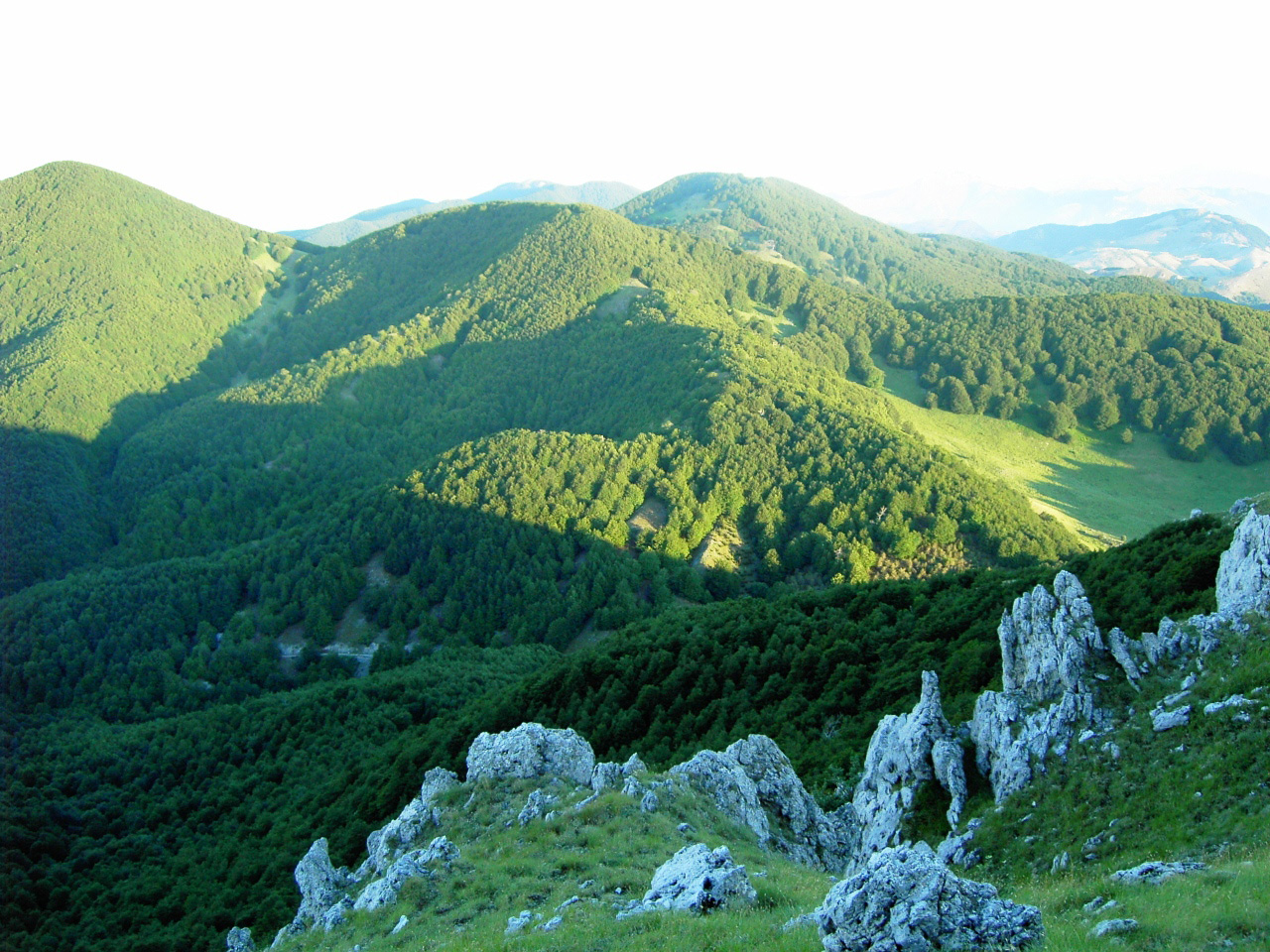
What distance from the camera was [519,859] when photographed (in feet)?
99.9

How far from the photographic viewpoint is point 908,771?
34938 mm

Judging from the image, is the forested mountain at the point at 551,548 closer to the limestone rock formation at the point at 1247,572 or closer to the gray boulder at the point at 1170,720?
the limestone rock formation at the point at 1247,572

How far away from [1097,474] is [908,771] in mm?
166743

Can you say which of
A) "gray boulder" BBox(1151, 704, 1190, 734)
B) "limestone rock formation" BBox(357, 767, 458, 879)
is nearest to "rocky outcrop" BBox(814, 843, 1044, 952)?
"gray boulder" BBox(1151, 704, 1190, 734)

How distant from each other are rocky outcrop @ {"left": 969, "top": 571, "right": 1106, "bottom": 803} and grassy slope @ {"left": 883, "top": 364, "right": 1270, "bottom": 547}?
11607 centimetres

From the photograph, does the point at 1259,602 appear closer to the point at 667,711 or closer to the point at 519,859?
the point at 519,859

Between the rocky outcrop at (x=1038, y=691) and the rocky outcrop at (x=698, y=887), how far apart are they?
12922mm

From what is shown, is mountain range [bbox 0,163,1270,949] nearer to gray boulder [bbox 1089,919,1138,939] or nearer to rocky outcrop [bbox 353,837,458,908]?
rocky outcrop [bbox 353,837,458,908]

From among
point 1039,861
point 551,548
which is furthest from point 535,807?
point 551,548

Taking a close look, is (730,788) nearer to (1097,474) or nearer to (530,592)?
(530,592)

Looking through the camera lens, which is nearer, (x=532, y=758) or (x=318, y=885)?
(x=318, y=885)

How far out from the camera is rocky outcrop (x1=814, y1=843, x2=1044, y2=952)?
16.1 m

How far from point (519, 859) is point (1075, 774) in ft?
68.1

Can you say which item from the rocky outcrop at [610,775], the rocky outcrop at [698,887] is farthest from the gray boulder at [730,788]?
the rocky outcrop at [698,887]
